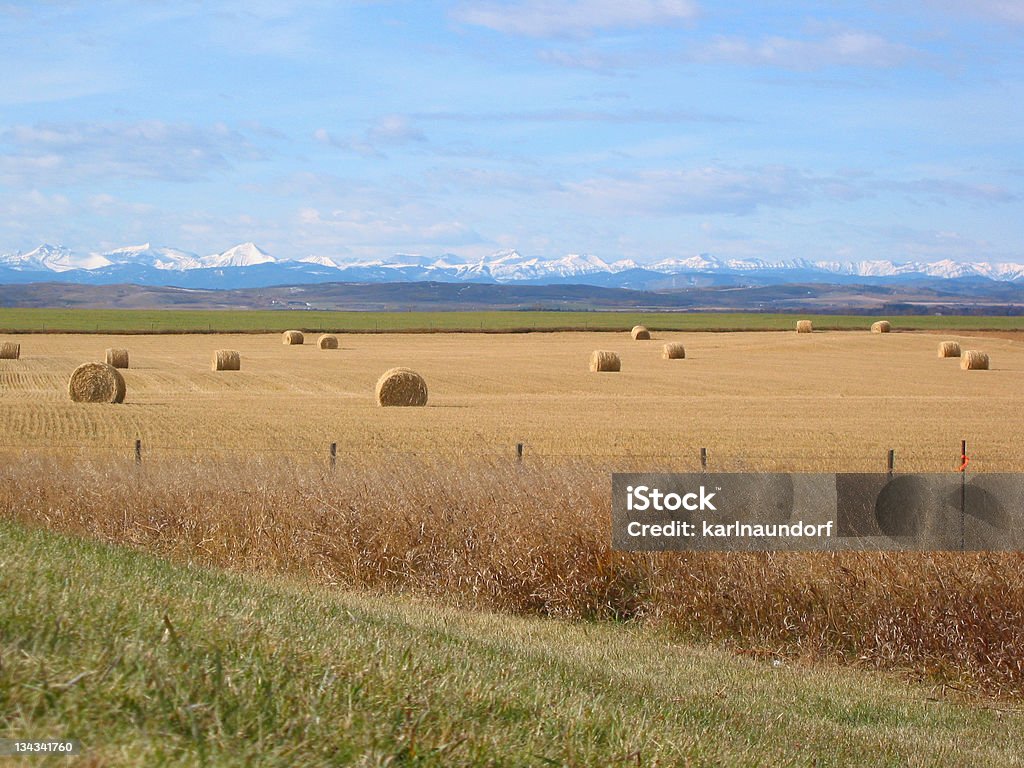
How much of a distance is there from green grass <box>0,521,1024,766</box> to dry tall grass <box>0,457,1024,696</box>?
1.01m

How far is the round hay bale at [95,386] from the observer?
1419 inches

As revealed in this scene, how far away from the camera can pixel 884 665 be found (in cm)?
972

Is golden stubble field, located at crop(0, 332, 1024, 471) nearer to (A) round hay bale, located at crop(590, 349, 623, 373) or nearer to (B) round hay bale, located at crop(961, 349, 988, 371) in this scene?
(A) round hay bale, located at crop(590, 349, 623, 373)

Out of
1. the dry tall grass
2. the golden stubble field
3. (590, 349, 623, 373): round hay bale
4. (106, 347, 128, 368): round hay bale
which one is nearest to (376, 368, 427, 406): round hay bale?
the golden stubble field

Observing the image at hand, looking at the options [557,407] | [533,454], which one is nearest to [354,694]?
[533,454]

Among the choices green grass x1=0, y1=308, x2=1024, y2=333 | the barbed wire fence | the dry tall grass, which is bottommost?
green grass x1=0, y1=308, x2=1024, y2=333

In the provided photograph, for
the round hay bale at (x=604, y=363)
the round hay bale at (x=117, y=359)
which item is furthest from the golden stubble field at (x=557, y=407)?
the round hay bale at (x=117, y=359)

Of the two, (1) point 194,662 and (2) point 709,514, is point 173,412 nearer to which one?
(2) point 709,514

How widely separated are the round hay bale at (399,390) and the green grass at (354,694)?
28.3 metres

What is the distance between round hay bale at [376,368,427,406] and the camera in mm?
37219

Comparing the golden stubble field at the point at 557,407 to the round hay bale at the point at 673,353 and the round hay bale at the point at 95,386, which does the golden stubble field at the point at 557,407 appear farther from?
the round hay bale at the point at 673,353

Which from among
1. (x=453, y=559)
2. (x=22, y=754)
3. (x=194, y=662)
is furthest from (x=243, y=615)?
(x=453, y=559)

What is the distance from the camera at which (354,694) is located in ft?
14.1

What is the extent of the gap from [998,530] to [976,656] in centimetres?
163
